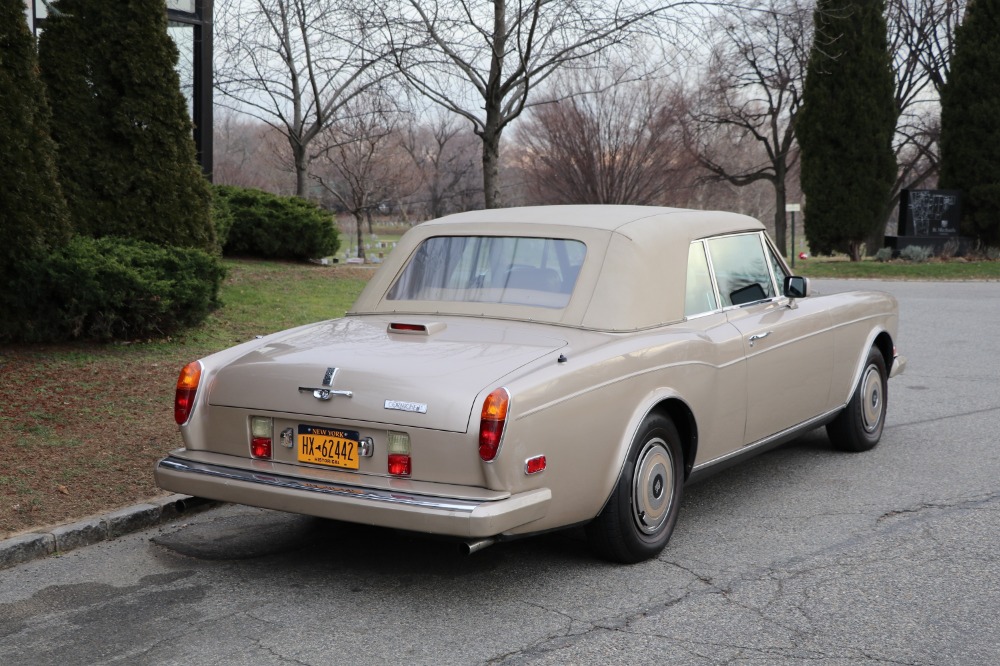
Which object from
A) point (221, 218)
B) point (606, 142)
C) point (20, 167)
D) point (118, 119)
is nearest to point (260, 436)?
point (20, 167)

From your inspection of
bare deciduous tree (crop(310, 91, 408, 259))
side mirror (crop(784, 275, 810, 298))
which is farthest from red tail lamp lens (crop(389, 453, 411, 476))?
bare deciduous tree (crop(310, 91, 408, 259))

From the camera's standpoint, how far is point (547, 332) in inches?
186

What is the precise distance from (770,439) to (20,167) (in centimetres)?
668

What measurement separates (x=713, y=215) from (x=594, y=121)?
30207 mm

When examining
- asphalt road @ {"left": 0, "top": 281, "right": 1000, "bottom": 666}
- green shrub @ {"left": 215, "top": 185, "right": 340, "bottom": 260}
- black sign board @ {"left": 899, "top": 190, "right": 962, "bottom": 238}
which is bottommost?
asphalt road @ {"left": 0, "top": 281, "right": 1000, "bottom": 666}

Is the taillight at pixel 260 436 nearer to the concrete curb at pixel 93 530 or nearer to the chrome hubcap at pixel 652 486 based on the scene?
the concrete curb at pixel 93 530

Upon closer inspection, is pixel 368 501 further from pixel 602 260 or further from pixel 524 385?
pixel 602 260

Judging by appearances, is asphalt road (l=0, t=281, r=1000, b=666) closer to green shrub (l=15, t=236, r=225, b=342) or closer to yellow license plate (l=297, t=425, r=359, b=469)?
yellow license plate (l=297, t=425, r=359, b=469)

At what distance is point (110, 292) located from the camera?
29.9ft

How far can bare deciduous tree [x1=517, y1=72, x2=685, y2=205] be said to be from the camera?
35.2 m

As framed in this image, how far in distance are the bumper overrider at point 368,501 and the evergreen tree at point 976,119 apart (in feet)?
93.3

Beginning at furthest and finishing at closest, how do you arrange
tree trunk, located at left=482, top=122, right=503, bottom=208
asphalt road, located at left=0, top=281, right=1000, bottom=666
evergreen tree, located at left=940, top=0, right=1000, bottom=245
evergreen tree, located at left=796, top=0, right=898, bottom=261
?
1. evergreen tree, located at left=796, top=0, right=898, bottom=261
2. evergreen tree, located at left=940, top=0, right=1000, bottom=245
3. tree trunk, located at left=482, top=122, right=503, bottom=208
4. asphalt road, located at left=0, top=281, right=1000, bottom=666

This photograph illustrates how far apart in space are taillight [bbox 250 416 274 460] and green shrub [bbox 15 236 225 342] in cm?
515

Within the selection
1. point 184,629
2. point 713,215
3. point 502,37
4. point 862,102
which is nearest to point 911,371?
point 713,215
